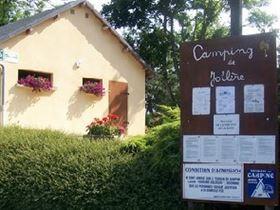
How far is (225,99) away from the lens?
6.52 m

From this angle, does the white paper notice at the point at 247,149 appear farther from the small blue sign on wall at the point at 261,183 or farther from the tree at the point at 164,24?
the tree at the point at 164,24

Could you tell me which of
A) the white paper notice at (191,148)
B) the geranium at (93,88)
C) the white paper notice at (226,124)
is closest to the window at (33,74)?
the geranium at (93,88)

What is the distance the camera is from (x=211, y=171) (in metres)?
6.49

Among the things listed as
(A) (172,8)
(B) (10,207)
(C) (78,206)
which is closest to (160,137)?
(C) (78,206)

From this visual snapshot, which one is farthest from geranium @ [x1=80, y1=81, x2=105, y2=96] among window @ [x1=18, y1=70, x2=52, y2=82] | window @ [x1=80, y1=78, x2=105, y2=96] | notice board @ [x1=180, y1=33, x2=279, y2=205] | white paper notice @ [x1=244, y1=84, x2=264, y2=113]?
white paper notice @ [x1=244, y1=84, x2=264, y2=113]

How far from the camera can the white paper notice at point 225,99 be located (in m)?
6.47

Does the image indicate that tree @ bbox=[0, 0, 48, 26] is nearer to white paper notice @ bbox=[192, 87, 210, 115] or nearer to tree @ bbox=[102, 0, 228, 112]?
tree @ bbox=[102, 0, 228, 112]

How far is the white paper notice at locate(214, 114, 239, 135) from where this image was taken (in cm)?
640

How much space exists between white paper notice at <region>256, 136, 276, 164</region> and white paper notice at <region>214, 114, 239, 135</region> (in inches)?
11.3

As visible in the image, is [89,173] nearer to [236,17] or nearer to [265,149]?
[265,149]

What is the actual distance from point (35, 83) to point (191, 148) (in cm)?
1219

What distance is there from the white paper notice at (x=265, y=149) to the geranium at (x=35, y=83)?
1277cm

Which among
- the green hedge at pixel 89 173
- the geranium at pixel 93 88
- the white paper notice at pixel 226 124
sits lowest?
the green hedge at pixel 89 173

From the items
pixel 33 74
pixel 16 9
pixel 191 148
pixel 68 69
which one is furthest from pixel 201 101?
pixel 16 9
